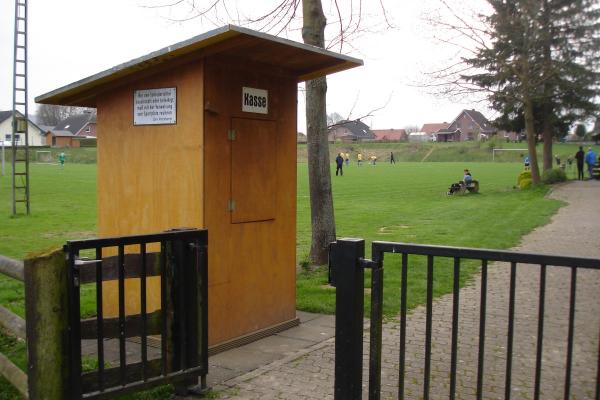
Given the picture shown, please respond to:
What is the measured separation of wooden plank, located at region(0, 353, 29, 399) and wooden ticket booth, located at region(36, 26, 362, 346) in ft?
4.82

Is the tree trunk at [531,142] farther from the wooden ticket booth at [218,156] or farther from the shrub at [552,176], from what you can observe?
the wooden ticket booth at [218,156]

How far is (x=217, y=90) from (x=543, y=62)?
87.5 ft

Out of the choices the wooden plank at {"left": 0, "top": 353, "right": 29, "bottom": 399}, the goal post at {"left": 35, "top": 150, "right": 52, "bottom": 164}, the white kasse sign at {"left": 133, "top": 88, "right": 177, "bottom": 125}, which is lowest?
the wooden plank at {"left": 0, "top": 353, "right": 29, "bottom": 399}

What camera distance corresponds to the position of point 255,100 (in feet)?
19.7

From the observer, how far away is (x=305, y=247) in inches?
510

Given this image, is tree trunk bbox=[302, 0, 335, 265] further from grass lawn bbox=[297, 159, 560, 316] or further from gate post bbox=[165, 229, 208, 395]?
gate post bbox=[165, 229, 208, 395]

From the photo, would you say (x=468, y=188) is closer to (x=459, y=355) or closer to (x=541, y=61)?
(x=541, y=61)

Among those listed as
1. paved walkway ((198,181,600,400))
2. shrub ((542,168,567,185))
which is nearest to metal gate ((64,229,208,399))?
paved walkway ((198,181,600,400))

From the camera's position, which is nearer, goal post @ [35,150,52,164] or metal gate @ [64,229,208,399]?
metal gate @ [64,229,208,399]

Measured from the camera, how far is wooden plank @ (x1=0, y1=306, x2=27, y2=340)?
154 inches

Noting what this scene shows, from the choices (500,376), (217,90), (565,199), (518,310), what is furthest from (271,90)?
(565,199)

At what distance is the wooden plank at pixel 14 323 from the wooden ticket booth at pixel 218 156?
4.97 ft

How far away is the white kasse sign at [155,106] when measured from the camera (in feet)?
18.3

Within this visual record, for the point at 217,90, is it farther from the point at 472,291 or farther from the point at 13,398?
the point at 472,291
